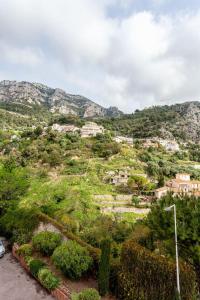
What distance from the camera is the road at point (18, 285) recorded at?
1366cm

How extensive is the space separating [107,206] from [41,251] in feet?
70.5

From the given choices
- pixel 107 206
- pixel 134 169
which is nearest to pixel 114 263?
pixel 107 206

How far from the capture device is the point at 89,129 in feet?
303

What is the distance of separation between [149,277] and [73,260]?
432 cm

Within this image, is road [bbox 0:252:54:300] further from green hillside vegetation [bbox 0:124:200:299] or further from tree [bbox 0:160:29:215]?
tree [bbox 0:160:29:215]

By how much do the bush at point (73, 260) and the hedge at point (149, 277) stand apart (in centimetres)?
224

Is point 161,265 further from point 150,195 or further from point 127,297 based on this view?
point 150,195

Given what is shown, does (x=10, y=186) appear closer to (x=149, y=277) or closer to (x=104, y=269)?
(x=104, y=269)

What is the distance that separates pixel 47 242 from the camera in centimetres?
1780

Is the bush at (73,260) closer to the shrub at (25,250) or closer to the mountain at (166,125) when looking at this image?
the shrub at (25,250)

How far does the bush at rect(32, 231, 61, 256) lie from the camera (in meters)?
17.7

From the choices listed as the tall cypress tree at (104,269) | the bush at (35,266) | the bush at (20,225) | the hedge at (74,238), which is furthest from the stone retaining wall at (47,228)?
the tall cypress tree at (104,269)

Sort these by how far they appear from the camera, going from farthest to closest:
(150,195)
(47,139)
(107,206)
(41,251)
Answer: (47,139), (150,195), (107,206), (41,251)

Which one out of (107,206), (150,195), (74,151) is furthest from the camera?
(74,151)
